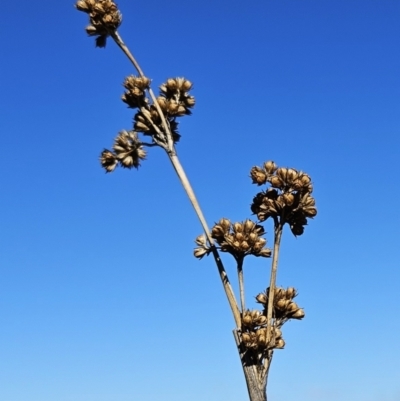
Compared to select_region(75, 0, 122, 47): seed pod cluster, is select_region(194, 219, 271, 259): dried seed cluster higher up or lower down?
lower down

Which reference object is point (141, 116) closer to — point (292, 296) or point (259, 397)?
point (292, 296)

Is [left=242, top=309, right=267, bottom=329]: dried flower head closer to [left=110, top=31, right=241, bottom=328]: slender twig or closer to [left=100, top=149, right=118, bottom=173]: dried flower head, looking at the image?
[left=110, top=31, right=241, bottom=328]: slender twig

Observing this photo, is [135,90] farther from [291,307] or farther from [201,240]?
[291,307]

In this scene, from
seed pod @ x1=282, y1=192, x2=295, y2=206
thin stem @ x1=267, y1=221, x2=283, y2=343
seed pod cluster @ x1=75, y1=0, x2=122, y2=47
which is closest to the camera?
thin stem @ x1=267, y1=221, x2=283, y2=343

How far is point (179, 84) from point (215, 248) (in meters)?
1.77

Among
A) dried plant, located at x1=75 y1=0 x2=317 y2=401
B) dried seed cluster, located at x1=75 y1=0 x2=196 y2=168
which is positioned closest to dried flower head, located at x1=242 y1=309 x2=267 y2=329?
dried plant, located at x1=75 y1=0 x2=317 y2=401

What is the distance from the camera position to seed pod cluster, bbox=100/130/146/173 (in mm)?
6215

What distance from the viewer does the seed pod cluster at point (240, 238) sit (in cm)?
548

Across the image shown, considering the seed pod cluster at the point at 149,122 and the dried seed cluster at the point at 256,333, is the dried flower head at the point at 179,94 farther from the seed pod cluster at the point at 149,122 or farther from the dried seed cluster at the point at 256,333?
the dried seed cluster at the point at 256,333

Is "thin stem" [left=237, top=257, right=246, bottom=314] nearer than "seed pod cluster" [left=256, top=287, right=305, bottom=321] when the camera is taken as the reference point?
Yes

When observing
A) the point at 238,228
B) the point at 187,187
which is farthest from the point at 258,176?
the point at 187,187

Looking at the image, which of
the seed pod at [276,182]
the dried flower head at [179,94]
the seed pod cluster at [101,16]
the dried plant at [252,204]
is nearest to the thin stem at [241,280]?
the dried plant at [252,204]

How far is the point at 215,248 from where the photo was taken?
215 inches

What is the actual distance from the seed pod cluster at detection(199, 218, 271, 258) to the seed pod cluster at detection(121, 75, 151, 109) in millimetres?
1388
